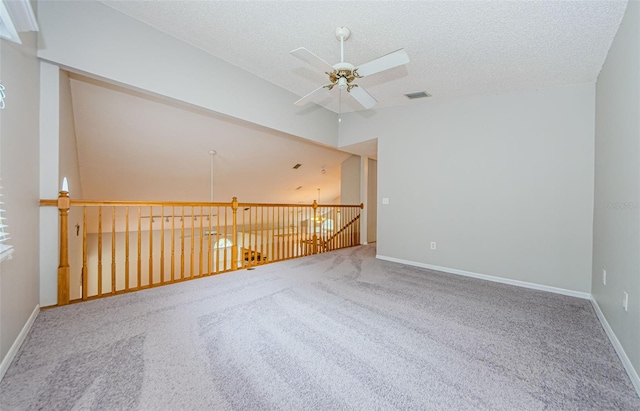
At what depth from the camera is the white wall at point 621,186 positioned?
1.63 metres

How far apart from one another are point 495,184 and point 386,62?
7.95 feet

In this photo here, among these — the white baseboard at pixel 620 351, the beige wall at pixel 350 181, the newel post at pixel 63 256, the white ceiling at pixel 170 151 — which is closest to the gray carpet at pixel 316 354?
the white baseboard at pixel 620 351

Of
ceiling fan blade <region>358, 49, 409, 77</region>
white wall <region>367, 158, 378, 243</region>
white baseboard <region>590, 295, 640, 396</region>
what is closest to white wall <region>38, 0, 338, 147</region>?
ceiling fan blade <region>358, 49, 409, 77</region>

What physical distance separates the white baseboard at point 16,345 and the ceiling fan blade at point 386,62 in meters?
3.23

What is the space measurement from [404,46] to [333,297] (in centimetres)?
280

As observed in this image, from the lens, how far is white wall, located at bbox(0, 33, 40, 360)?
1567mm

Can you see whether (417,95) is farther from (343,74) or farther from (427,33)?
(343,74)

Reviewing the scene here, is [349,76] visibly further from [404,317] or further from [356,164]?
[356,164]

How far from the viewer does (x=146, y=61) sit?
8.95 feet

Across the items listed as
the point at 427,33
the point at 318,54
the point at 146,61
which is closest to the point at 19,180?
the point at 146,61

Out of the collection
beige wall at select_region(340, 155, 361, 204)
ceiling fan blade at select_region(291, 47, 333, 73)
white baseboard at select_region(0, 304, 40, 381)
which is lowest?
white baseboard at select_region(0, 304, 40, 381)

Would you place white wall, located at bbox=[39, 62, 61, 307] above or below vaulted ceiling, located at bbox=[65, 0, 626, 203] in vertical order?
below

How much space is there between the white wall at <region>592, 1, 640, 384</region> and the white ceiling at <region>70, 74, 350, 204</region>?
399 centimetres

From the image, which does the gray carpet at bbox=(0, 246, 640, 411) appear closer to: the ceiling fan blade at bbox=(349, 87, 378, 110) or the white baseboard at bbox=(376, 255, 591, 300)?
the white baseboard at bbox=(376, 255, 591, 300)
